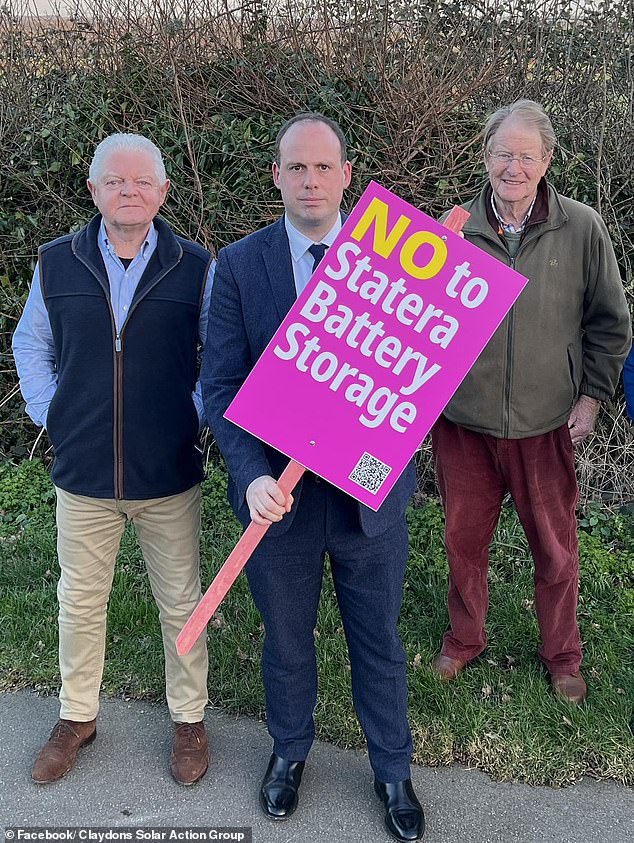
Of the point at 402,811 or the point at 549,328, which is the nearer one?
the point at 402,811

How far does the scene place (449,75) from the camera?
5117mm

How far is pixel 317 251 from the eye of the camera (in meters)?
2.62

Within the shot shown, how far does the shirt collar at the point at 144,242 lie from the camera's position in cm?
290

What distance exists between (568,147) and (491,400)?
259 cm

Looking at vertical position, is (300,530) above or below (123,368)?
below

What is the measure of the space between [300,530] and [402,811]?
1.01 m

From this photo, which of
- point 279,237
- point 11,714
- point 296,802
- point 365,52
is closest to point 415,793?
point 296,802

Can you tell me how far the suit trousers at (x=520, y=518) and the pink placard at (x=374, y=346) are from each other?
1.01 meters

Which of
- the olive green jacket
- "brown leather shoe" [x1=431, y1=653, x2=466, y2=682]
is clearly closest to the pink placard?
the olive green jacket

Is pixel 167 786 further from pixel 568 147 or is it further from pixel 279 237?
pixel 568 147

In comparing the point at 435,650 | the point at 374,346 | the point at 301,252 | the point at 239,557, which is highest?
the point at 301,252

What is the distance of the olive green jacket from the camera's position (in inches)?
124

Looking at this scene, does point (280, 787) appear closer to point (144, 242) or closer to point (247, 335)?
Result: point (247, 335)

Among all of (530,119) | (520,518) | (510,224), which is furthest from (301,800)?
(530,119)
